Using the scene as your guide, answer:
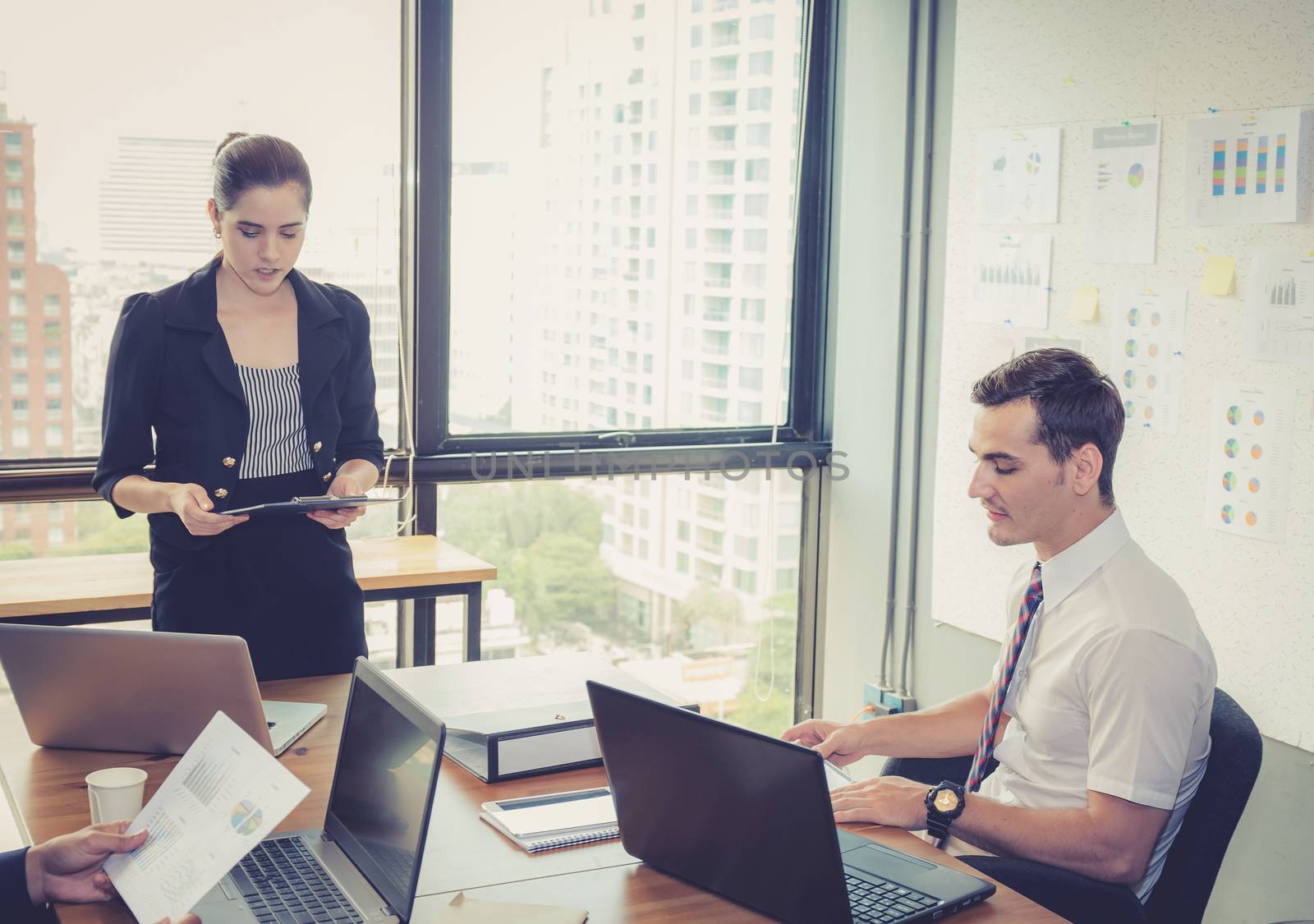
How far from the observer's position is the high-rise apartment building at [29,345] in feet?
9.92

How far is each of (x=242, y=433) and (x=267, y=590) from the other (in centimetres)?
28

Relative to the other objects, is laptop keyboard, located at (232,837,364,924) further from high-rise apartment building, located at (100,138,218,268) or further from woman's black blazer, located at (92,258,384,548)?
high-rise apartment building, located at (100,138,218,268)

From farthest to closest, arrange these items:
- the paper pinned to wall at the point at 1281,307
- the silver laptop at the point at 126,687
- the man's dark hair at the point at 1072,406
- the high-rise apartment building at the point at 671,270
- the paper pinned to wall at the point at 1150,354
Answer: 1. the high-rise apartment building at the point at 671,270
2. the paper pinned to wall at the point at 1150,354
3. the paper pinned to wall at the point at 1281,307
4. the man's dark hair at the point at 1072,406
5. the silver laptop at the point at 126,687

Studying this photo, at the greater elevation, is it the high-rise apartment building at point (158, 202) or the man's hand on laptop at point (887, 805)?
the high-rise apartment building at point (158, 202)

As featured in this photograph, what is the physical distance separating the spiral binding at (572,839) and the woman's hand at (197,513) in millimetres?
873

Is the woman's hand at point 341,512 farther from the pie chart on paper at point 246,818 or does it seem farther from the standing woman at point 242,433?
the pie chart on paper at point 246,818

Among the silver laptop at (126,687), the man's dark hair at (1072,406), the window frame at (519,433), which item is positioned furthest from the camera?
the window frame at (519,433)

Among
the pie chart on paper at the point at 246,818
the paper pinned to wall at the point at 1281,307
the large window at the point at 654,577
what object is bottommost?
the large window at the point at 654,577

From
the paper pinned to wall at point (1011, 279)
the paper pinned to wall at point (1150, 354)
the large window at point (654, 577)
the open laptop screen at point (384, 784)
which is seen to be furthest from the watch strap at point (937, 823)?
the large window at point (654, 577)

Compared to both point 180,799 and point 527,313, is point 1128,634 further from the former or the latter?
point 527,313

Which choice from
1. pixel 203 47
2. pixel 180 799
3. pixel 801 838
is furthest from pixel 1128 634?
pixel 203 47

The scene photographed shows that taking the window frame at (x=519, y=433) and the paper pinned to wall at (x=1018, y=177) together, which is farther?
the window frame at (x=519, y=433)

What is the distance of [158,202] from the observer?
10.3 feet

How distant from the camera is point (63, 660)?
182cm
